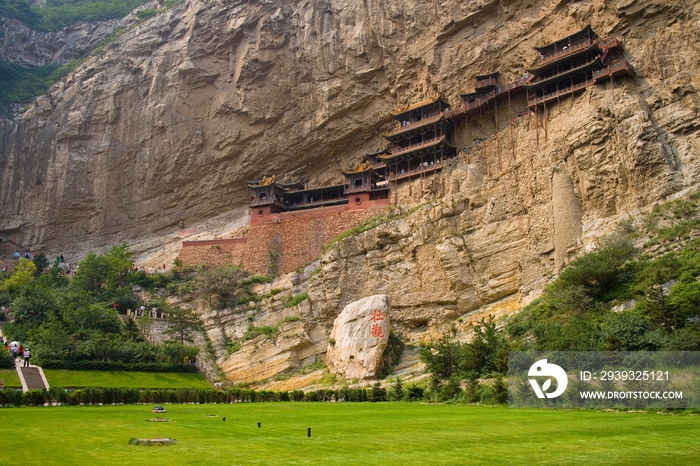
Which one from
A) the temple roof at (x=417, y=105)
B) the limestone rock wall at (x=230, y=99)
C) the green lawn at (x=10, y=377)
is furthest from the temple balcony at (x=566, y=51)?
the green lawn at (x=10, y=377)

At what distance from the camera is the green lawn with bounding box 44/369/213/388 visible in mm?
28422

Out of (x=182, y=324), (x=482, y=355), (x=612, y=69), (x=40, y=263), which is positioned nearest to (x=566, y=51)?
(x=612, y=69)

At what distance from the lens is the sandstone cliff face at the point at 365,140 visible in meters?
31.2

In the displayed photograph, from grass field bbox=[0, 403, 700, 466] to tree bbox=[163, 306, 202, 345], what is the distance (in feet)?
72.2

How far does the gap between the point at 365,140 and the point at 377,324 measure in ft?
68.8

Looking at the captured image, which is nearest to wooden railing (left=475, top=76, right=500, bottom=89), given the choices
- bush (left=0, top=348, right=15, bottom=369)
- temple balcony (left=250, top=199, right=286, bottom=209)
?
temple balcony (left=250, top=199, right=286, bottom=209)

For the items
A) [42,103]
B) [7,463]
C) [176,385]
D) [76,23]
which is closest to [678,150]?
[176,385]

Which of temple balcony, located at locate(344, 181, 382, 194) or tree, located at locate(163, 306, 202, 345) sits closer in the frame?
tree, located at locate(163, 306, 202, 345)

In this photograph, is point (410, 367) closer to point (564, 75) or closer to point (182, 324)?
point (182, 324)

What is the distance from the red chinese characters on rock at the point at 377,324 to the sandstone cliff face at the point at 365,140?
334 cm

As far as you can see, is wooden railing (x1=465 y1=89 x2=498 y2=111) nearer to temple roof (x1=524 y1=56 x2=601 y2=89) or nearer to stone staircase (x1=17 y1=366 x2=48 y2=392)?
temple roof (x1=524 y1=56 x2=601 y2=89)

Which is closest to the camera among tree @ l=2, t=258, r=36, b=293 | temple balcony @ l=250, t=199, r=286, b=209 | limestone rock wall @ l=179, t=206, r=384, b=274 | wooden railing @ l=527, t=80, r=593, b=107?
wooden railing @ l=527, t=80, r=593, b=107

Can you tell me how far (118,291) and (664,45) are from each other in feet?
121

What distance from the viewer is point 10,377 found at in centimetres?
2636
